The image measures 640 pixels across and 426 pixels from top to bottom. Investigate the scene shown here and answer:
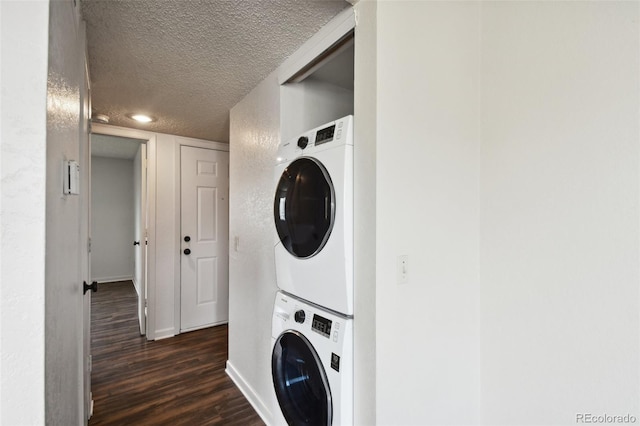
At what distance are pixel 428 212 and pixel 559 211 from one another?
451 millimetres

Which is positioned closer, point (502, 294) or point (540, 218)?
point (540, 218)

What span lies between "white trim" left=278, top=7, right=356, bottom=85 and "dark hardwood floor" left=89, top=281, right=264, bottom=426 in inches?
85.7

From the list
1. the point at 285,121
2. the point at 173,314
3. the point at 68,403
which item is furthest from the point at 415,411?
the point at 173,314

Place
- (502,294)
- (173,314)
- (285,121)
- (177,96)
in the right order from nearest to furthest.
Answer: (502,294), (285,121), (177,96), (173,314)

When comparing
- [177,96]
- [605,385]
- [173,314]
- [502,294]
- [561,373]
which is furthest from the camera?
[173,314]

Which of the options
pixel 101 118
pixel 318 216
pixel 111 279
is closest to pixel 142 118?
pixel 101 118

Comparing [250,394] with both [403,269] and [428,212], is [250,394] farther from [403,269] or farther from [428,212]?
[428,212]

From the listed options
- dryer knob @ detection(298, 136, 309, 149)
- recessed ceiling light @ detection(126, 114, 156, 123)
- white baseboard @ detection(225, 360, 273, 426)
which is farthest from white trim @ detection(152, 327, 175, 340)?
dryer knob @ detection(298, 136, 309, 149)

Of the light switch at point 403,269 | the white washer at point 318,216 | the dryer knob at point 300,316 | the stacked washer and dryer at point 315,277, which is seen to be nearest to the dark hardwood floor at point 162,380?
the stacked washer and dryer at point 315,277

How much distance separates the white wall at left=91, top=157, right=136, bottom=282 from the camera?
5.41 metres

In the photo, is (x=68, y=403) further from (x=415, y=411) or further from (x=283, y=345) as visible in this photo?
(x=415, y=411)

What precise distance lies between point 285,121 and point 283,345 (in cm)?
125

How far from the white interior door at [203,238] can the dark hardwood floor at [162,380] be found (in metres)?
0.25

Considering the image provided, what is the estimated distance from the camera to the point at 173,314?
127 inches
